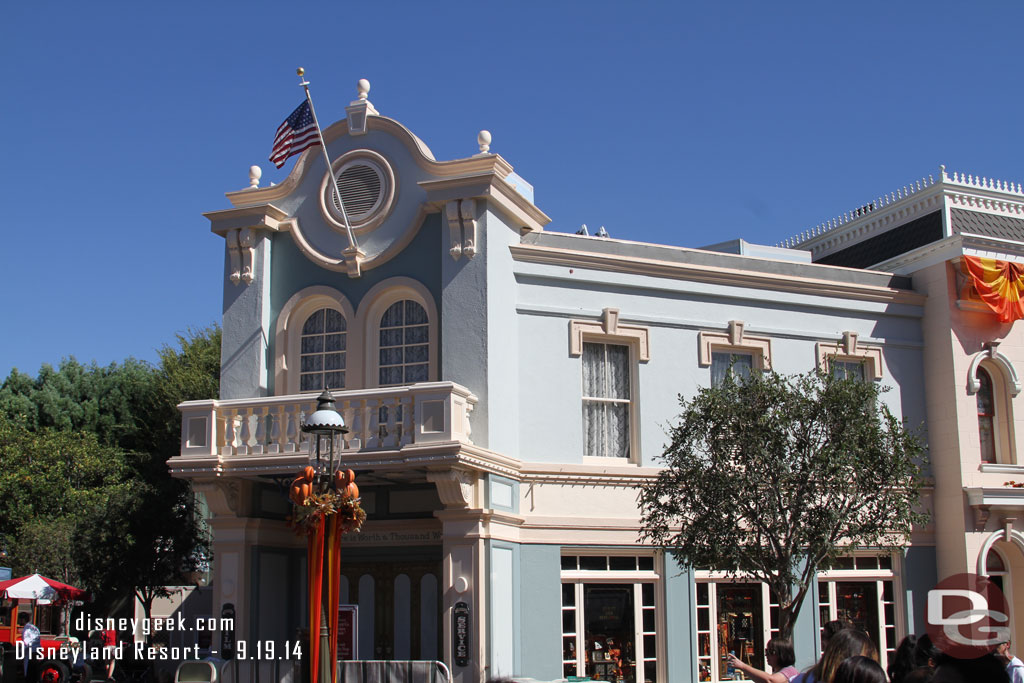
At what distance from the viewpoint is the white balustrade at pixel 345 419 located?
16141 mm

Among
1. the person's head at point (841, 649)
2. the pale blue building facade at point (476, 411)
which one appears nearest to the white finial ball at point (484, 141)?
the pale blue building facade at point (476, 411)

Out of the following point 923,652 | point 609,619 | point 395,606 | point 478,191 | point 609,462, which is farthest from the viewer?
point 609,462

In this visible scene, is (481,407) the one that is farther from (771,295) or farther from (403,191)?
(771,295)

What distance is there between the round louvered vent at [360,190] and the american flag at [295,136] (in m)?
0.73

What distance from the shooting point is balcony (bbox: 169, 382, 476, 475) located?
16141mm

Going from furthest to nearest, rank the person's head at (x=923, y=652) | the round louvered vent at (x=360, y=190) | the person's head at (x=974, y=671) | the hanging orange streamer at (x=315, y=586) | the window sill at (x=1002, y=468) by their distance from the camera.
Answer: the window sill at (x=1002, y=468)
the round louvered vent at (x=360, y=190)
the hanging orange streamer at (x=315, y=586)
the person's head at (x=923, y=652)
the person's head at (x=974, y=671)

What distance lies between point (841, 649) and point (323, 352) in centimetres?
1429

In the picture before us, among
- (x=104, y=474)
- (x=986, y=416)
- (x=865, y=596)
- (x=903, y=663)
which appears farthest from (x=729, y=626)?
(x=104, y=474)

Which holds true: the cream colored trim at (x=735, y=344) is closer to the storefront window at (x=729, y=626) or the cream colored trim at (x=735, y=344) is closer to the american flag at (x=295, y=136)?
the storefront window at (x=729, y=626)

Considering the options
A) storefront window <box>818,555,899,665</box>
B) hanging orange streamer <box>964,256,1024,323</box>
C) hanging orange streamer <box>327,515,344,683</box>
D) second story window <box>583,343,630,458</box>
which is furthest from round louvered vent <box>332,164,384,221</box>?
hanging orange streamer <box>964,256,1024,323</box>

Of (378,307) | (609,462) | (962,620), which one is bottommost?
(962,620)

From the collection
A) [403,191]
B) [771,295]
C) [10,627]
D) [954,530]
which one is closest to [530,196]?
[403,191]

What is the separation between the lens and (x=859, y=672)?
15.8 ft

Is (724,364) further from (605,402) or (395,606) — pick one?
(395,606)
